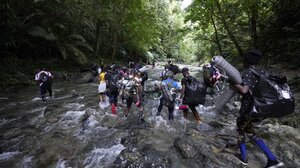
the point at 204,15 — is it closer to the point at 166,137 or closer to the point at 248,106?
the point at 166,137

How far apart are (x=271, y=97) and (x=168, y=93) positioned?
139 inches

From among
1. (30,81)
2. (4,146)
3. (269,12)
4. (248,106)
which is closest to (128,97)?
(4,146)

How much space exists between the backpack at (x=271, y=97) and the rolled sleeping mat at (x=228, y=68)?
0.42m

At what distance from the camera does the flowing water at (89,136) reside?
474 centimetres

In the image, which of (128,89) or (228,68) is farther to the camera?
(128,89)

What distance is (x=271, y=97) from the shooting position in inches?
136

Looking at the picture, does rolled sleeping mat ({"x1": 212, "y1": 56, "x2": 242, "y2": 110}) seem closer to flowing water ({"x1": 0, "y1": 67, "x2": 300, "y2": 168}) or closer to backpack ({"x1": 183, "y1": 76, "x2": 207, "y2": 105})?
flowing water ({"x1": 0, "y1": 67, "x2": 300, "y2": 168})

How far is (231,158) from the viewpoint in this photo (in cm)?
434

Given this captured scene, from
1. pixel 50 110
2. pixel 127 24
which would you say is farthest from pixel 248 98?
pixel 127 24

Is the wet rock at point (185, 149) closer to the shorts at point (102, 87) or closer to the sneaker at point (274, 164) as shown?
the sneaker at point (274, 164)

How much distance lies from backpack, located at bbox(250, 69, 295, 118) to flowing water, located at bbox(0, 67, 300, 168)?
6.18 ft

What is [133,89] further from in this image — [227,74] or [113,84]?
[227,74]

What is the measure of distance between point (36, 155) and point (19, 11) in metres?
14.8

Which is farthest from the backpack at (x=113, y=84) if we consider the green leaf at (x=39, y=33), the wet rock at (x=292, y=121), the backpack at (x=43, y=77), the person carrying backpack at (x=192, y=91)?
the green leaf at (x=39, y=33)
